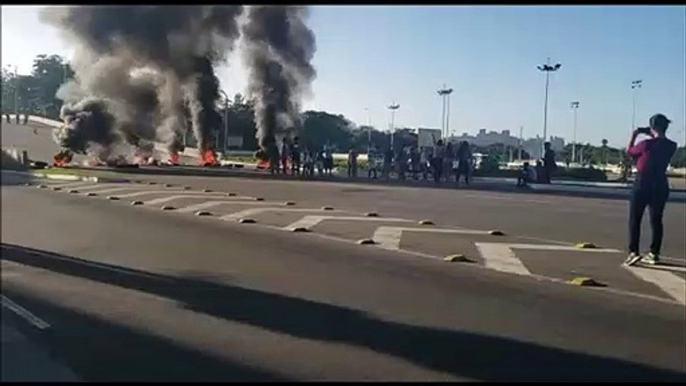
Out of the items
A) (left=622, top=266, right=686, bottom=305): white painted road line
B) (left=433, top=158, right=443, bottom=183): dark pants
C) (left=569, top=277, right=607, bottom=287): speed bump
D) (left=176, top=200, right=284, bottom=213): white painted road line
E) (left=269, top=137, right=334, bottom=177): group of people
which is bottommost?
(left=622, top=266, right=686, bottom=305): white painted road line

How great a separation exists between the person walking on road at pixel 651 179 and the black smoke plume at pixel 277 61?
7.17m

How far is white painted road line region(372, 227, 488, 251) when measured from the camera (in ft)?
35.3

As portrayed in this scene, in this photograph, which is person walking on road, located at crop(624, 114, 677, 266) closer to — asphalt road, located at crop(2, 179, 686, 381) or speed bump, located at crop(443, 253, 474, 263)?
speed bump, located at crop(443, 253, 474, 263)

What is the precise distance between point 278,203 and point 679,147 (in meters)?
9.15

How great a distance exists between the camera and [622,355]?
5.27m

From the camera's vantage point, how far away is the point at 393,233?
39.6ft

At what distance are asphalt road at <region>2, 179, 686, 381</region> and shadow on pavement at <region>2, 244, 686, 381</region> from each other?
15mm

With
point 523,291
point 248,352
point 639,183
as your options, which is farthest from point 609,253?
point 248,352

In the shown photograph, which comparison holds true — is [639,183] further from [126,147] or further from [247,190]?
[247,190]

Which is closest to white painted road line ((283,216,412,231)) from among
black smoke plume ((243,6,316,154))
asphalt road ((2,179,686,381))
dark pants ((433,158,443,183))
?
asphalt road ((2,179,686,381))

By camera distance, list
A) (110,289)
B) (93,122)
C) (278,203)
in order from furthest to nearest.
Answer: (278,203), (110,289), (93,122)

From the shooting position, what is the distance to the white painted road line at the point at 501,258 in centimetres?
888

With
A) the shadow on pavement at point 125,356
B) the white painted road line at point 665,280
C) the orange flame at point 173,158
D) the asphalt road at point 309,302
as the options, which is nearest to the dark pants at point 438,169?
the asphalt road at point 309,302

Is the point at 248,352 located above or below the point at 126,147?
below
